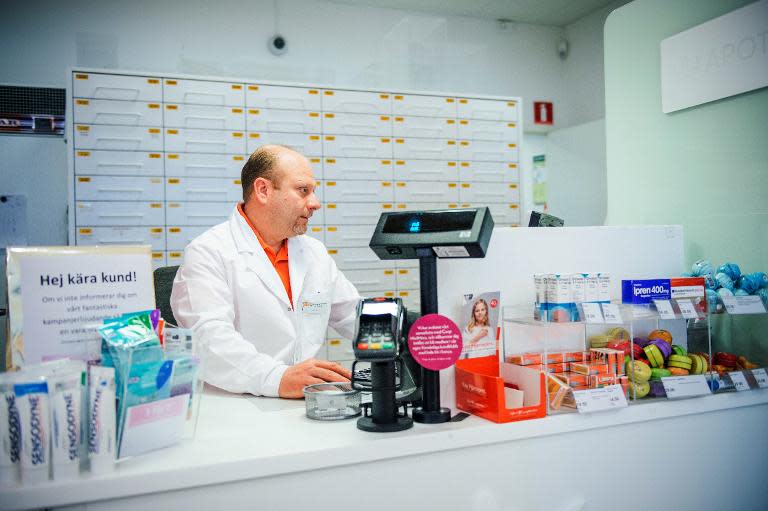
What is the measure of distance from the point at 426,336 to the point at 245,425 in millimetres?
463

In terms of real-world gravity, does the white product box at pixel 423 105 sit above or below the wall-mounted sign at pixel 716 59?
above

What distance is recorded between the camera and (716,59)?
6.79ft

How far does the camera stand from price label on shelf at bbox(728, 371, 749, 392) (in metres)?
1.51

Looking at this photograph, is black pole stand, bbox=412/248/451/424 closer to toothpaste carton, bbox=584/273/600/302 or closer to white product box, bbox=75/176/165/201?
toothpaste carton, bbox=584/273/600/302

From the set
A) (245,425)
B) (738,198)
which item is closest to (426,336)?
(245,425)

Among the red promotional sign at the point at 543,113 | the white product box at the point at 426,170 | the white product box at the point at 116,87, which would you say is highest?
the red promotional sign at the point at 543,113

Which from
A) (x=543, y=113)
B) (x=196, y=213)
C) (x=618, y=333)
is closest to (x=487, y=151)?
(x=543, y=113)

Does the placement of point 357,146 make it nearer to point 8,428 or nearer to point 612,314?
point 612,314

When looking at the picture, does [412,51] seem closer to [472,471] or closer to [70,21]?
[70,21]

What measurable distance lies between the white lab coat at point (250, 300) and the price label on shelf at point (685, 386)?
43.8 inches

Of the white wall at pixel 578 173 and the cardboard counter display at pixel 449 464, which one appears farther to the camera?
the white wall at pixel 578 173

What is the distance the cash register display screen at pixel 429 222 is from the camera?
A: 48.9 inches

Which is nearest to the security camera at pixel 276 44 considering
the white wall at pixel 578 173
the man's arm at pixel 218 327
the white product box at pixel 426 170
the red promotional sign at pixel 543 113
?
the white product box at pixel 426 170

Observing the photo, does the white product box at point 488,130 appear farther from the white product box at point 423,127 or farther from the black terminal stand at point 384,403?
the black terminal stand at point 384,403
